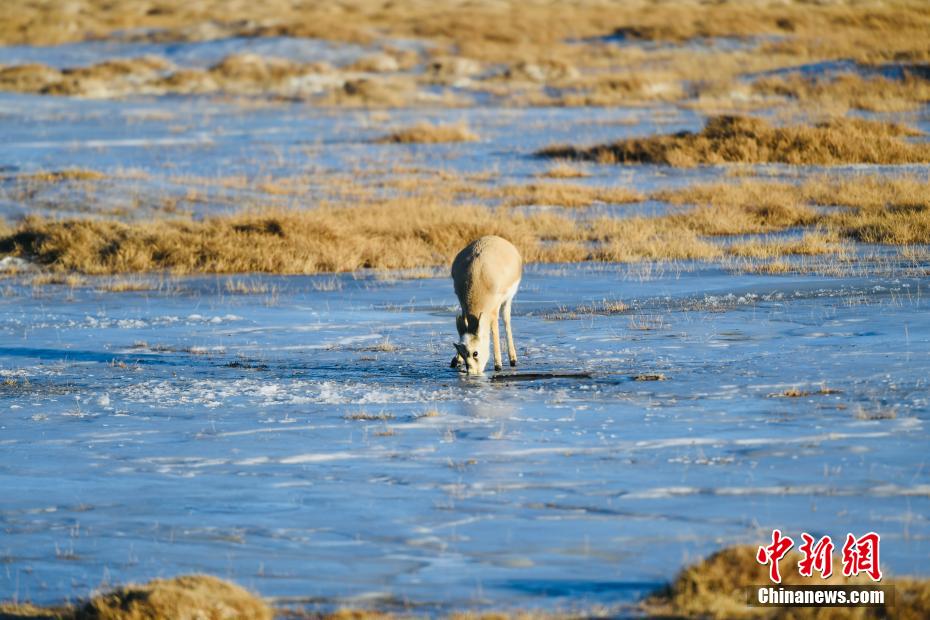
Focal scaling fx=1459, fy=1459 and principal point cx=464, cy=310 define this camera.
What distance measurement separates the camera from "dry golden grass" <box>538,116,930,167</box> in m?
29.3

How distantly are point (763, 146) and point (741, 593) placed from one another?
81.7ft

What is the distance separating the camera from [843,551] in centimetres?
661

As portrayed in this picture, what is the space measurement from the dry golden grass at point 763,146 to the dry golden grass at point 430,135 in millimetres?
3797

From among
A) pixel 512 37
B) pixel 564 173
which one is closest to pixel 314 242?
pixel 564 173

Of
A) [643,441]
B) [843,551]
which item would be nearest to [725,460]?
[643,441]

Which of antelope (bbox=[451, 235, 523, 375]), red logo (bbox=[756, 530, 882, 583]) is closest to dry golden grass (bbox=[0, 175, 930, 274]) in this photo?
antelope (bbox=[451, 235, 523, 375])

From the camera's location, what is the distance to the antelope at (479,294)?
1164 centimetres

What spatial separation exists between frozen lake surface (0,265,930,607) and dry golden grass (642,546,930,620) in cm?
27

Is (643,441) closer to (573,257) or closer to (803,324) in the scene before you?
(803,324)

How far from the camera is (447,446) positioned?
9336mm

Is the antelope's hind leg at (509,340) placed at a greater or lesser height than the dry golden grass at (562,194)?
lesser

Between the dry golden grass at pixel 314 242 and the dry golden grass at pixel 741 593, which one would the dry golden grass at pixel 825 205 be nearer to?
the dry golden grass at pixel 314 242

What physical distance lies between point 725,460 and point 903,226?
12.6 m

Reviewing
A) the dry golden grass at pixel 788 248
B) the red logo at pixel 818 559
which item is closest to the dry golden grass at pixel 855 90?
the dry golden grass at pixel 788 248
